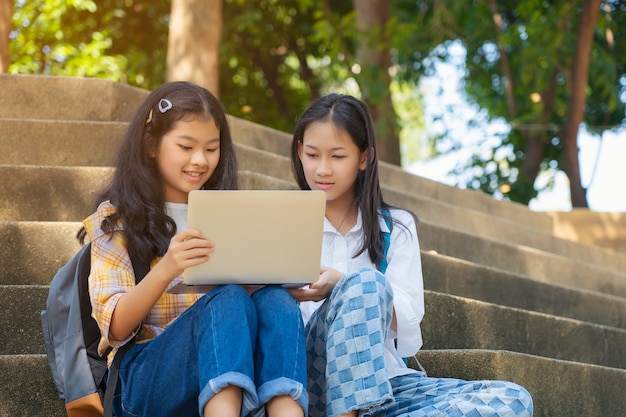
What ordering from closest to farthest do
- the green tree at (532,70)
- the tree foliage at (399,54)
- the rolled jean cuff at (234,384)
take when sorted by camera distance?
the rolled jean cuff at (234,384), the green tree at (532,70), the tree foliage at (399,54)

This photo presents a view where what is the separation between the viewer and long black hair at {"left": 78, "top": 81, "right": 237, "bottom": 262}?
3.14 m

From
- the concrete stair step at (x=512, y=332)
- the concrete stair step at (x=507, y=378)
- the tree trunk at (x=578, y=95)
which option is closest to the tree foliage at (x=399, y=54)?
the tree trunk at (x=578, y=95)

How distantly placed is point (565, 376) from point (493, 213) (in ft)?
15.5

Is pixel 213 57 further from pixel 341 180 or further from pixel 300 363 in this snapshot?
pixel 300 363

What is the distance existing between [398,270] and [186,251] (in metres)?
0.83

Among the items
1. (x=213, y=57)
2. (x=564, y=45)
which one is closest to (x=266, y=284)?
(x=213, y=57)

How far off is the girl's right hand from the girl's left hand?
370 mm

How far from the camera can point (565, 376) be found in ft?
12.3

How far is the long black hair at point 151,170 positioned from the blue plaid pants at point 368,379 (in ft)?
1.95

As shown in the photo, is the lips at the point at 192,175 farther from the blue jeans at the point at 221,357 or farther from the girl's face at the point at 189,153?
the blue jeans at the point at 221,357

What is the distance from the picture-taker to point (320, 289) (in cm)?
302

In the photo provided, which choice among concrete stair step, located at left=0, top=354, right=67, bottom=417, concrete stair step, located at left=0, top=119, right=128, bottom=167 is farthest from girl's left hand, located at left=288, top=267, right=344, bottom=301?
concrete stair step, located at left=0, top=119, right=128, bottom=167

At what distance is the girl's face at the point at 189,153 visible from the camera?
3262mm

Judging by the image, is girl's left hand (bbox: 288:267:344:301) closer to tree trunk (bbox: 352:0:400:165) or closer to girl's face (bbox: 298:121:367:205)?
girl's face (bbox: 298:121:367:205)
